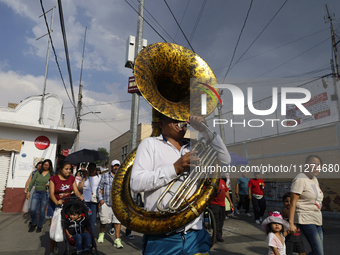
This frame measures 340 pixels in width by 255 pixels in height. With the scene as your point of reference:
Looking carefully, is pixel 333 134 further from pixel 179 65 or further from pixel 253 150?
pixel 179 65

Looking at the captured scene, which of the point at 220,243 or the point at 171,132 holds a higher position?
the point at 171,132

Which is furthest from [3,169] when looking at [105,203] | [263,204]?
[263,204]

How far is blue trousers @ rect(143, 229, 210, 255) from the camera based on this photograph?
1711 millimetres

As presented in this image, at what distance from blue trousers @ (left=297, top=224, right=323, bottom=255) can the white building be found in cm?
947

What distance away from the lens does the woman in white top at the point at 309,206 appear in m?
3.15

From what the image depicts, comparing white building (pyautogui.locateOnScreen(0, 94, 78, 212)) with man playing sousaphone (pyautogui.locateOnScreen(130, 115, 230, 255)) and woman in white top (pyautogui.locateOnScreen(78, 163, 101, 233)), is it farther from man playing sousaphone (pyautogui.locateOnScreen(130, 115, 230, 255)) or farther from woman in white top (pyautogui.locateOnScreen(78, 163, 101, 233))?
man playing sousaphone (pyautogui.locateOnScreen(130, 115, 230, 255))

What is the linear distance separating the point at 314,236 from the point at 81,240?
3.37 metres

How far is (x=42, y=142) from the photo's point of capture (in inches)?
398

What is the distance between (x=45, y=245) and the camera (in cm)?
501

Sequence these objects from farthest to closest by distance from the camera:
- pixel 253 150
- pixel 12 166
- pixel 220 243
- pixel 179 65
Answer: pixel 253 150 → pixel 12 166 → pixel 220 243 → pixel 179 65

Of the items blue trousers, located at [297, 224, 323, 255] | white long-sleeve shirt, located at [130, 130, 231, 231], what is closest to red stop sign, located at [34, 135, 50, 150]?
white long-sleeve shirt, located at [130, 130, 231, 231]

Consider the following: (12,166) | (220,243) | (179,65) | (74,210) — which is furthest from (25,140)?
(179,65)

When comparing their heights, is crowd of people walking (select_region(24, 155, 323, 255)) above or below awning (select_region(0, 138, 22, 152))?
below

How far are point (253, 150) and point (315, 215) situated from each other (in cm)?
1147
